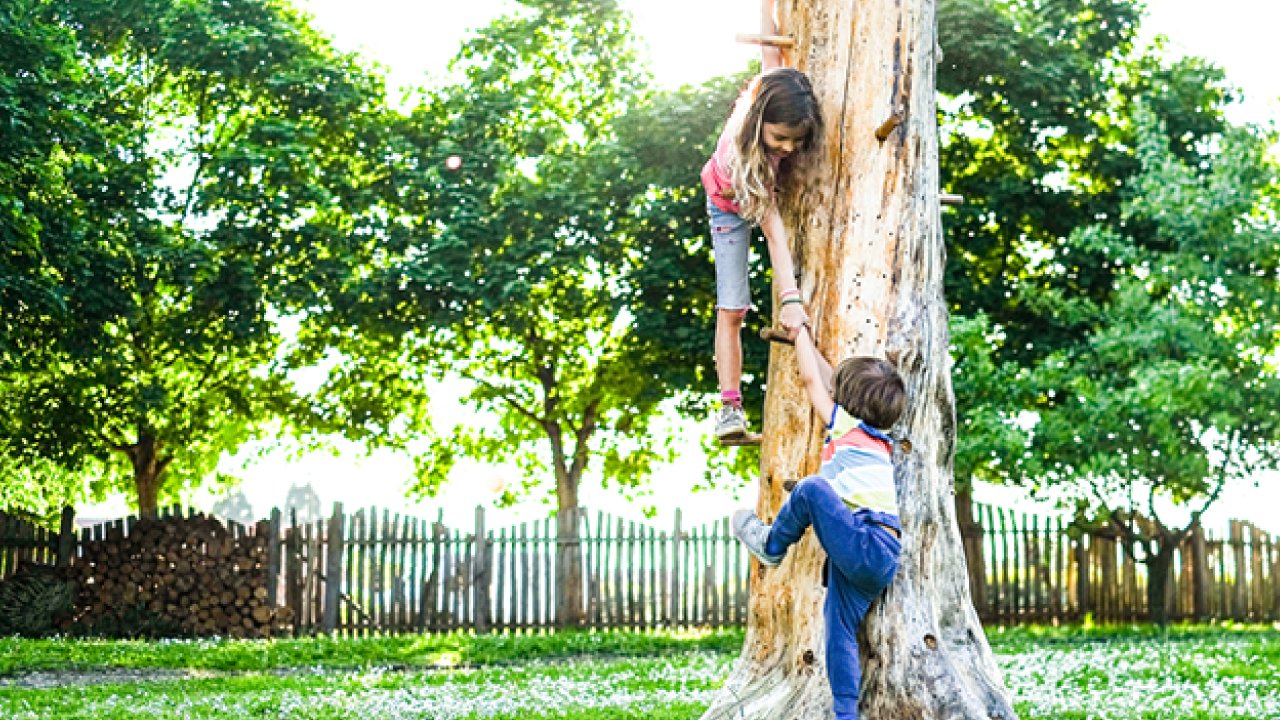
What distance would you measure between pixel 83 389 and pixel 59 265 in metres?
5.76

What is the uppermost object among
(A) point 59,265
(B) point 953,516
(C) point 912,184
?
(A) point 59,265

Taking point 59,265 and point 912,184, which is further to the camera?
point 59,265

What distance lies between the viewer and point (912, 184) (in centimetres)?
575

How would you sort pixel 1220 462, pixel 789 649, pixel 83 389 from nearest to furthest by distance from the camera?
1. pixel 789 649
2. pixel 1220 462
3. pixel 83 389

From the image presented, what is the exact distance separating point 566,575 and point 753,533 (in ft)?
46.2

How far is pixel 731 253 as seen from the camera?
595 cm

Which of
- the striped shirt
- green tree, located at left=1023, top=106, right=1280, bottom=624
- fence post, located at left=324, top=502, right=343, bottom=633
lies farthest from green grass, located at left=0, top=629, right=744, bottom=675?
the striped shirt

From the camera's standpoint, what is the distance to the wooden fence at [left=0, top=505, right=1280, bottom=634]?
18.9 m

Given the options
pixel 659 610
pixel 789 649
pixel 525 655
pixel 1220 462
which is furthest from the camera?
pixel 659 610

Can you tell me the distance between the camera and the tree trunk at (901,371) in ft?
17.9

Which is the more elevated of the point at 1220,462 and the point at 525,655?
the point at 1220,462

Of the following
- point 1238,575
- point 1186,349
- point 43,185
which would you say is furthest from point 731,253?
point 1238,575

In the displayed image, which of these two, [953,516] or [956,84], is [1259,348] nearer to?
[956,84]

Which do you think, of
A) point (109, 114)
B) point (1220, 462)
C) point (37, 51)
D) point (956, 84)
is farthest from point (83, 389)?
Result: point (1220, 462)
